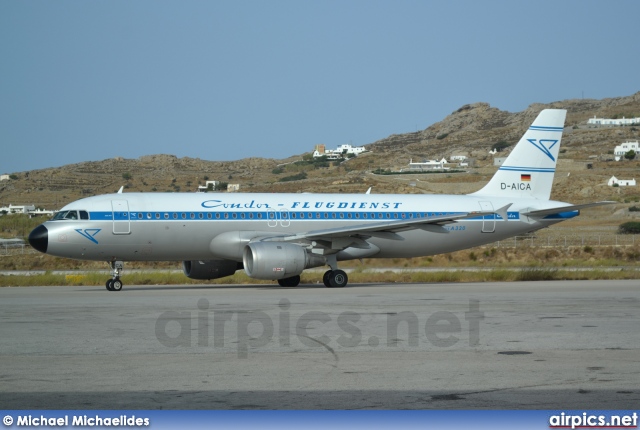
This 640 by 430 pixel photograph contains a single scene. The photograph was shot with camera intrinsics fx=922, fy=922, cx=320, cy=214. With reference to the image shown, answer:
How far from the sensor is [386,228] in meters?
28.3

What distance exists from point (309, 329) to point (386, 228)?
13.5 m

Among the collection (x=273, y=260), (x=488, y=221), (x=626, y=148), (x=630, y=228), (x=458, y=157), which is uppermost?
(x=626, y=148)

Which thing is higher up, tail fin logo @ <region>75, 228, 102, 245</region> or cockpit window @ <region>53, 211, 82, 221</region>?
cockpit window @ <region>53, 211, 82, 221</region>

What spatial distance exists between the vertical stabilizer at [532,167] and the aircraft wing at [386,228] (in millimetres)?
4922

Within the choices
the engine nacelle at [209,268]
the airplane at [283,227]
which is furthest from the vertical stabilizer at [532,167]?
the engine nacelle at [209,268]

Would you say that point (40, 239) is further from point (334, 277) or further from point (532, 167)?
point (532, 167)

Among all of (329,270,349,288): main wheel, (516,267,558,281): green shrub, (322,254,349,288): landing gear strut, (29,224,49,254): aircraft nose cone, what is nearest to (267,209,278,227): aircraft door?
(322,254,349,288): landing gear strut

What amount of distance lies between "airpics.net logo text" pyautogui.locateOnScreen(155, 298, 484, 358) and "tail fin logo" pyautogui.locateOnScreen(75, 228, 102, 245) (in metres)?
8.87

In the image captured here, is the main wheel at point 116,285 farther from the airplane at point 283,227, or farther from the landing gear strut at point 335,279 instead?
the landing gear strut at point 335,279

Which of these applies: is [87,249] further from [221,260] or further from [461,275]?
[461,275]

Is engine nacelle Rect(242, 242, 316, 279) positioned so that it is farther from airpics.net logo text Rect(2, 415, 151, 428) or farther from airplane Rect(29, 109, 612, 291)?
airpics.net logo text Rect(2, 415, 151, 428)

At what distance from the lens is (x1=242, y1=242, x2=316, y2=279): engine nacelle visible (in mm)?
25766

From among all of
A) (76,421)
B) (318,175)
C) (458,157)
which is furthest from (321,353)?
(458,157)

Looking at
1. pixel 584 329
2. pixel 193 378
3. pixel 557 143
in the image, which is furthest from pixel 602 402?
pixel 557 143
